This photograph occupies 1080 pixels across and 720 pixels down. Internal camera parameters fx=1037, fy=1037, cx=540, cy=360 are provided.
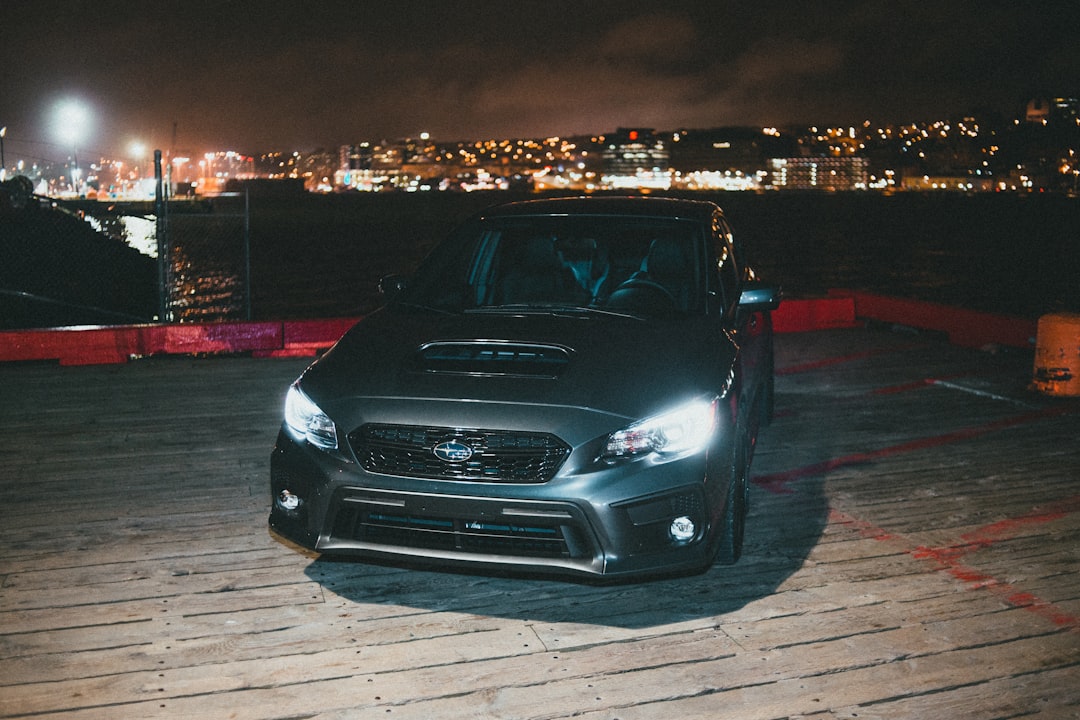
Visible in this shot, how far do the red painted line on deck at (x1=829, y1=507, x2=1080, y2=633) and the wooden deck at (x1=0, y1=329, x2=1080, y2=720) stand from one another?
0.02 meters

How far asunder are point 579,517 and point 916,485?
10.6ft

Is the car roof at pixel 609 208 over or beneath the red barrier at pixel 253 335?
over

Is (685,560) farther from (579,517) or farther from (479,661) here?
(479,661)

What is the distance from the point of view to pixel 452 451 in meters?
4.00

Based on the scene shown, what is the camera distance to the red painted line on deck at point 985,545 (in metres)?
4.33

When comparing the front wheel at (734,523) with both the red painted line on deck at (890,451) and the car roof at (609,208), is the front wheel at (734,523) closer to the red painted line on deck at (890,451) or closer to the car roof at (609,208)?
the red painted line on deck at (890,451)

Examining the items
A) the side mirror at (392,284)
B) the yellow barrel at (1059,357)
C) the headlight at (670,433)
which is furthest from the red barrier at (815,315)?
the headlight at (670,433)

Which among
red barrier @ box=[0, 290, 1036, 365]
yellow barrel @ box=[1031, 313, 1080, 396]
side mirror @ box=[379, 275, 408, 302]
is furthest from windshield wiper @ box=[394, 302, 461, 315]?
yellow barrel @ box=[1031, 313, 1080, 396]

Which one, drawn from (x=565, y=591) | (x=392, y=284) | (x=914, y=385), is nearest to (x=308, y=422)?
(x=565, y=591)

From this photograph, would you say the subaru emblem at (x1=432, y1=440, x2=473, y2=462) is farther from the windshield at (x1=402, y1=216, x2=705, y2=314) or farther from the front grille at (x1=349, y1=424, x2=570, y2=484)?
the windshield at (x1=402, y1=216, x2=705, y2=314)

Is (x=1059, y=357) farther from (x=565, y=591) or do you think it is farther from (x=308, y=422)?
(x=308, y=422)

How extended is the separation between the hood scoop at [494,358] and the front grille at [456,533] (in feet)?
2.11

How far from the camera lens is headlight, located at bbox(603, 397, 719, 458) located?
4.00m

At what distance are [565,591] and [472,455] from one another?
0.95 m
